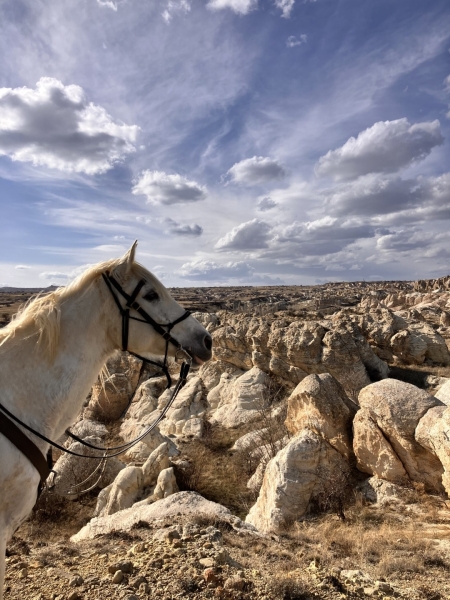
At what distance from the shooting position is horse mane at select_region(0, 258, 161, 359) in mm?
2684

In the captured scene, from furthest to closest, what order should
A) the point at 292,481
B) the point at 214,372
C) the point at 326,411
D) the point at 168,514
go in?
the point at 214,372, the point at 326,411, the point at 292,481, the point at 168,514

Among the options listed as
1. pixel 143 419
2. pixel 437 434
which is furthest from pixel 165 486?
pixel 143 419

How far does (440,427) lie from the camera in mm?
8070

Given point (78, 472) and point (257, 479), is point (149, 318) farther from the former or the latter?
point (78, 472)

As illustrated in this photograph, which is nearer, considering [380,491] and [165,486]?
[380,491]

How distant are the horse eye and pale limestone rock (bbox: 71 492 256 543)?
6.00 meters

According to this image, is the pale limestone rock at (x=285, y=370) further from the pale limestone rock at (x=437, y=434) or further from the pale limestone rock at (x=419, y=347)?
the pale limestone rock at (x=437, y=434)

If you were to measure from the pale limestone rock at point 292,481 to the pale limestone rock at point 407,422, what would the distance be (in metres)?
1.77

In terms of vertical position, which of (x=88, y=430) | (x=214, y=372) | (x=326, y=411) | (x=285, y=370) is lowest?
(x=88, y=430)

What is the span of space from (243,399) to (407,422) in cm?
1173

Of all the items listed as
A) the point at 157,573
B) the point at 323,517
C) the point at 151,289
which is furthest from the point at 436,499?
the point at 151,289

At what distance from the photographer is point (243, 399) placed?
19953mm

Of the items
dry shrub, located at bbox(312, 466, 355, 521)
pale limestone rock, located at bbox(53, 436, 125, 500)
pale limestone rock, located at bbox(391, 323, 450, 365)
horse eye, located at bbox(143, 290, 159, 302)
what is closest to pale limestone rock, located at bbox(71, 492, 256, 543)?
dry shrub, located at bbox(312, 466, 355, 521)

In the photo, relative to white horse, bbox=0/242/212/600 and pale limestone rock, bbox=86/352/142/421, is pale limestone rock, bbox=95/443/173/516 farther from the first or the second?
pale limestone rock, bbox=86/352/142/421
